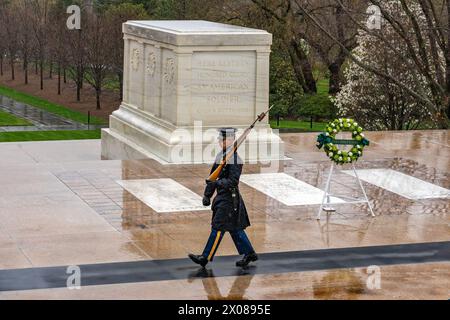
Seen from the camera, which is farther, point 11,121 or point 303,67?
point 303,67

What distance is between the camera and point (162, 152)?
59.7ft

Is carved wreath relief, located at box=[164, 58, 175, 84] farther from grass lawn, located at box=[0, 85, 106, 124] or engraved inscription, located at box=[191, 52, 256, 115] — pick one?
grass lawn, located at box=[0, 85, 106, 124]

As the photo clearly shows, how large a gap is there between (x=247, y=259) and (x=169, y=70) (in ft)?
25.9

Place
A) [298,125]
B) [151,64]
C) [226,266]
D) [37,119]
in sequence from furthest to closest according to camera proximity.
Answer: [37,119] < [298,125] < [151,64] < [226,266]

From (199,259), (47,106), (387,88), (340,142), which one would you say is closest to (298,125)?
(387,88)

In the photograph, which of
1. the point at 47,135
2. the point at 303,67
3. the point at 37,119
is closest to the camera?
the point at 47,135

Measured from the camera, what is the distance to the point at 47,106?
180ft

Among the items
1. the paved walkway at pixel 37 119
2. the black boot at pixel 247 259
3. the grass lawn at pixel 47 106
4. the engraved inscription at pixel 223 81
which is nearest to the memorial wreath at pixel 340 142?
the black boot at pixel 247 259

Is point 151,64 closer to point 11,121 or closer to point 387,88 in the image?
point 387,88

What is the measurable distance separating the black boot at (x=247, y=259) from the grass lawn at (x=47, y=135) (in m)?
28.4

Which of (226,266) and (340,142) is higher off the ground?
(340,142)

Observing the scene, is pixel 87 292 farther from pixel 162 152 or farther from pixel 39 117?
pixel 39 117

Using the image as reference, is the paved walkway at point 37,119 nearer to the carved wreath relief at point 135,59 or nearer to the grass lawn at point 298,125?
the grass lawn at point 298,125

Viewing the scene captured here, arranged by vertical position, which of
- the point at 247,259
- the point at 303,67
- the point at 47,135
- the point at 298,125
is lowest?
the point at 47,135
